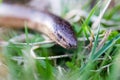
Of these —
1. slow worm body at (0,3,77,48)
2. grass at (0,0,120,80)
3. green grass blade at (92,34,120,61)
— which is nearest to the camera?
grass at (0,0,120,80)

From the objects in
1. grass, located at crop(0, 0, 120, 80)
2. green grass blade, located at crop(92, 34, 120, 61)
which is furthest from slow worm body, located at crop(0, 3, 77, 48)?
green grass blade, located at crop(92, 34, 120, 61)

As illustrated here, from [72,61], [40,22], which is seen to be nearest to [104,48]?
[72,61]

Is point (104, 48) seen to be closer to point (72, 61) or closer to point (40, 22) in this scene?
point (72, 61)

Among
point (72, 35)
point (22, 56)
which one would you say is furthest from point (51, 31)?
point (22, 56)

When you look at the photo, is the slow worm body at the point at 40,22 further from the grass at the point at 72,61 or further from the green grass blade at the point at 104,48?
the green grass blade at the point at 104,48

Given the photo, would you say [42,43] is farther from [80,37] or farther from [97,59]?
[97,59]

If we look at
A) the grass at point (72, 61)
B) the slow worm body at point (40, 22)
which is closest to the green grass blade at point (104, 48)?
the grass at point (72, 61)

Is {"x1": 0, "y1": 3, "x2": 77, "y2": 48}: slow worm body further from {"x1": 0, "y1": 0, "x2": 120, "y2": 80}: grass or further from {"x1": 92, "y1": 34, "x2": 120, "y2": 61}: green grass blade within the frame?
{"x1": 92, "y1": 34, "x2": 120, "y2": 61}: green grass blade
